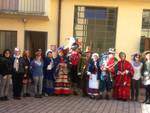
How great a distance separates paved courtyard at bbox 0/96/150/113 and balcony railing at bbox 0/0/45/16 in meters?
4.38

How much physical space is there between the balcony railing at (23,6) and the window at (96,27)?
1.64 m

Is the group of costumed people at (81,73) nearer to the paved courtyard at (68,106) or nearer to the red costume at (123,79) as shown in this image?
the red costume at (123,79)

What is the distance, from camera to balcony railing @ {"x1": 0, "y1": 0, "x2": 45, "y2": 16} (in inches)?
711

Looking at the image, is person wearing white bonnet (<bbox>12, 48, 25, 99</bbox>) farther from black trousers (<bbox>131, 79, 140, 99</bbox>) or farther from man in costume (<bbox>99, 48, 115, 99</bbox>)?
black trousers (<bbox>131, 79, 140, 99</bbox>)

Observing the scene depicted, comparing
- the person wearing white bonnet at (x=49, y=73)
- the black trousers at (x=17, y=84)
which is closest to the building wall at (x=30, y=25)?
the person wearing white bonnet at (x=49, y=73)

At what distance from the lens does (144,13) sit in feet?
61.4

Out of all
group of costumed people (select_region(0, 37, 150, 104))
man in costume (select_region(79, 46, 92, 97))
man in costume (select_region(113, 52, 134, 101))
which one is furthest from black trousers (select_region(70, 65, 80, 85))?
man in costume (select_region(113, 52, 134, 101))

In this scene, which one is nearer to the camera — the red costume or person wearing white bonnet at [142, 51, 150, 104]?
person wearing white bonnet at [142, 51, 150, 104]

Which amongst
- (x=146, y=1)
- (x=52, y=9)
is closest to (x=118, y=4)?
(x=146, y=1)

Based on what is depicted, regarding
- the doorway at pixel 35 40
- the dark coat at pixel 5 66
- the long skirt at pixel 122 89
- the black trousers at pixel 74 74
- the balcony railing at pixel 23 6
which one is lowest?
the long skirt at pixel 122 89

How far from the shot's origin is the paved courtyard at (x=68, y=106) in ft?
41.5

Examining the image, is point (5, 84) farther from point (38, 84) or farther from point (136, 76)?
point (136, 76)

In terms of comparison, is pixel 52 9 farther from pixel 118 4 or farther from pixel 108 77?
pixel 108 77

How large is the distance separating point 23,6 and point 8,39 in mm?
1708
